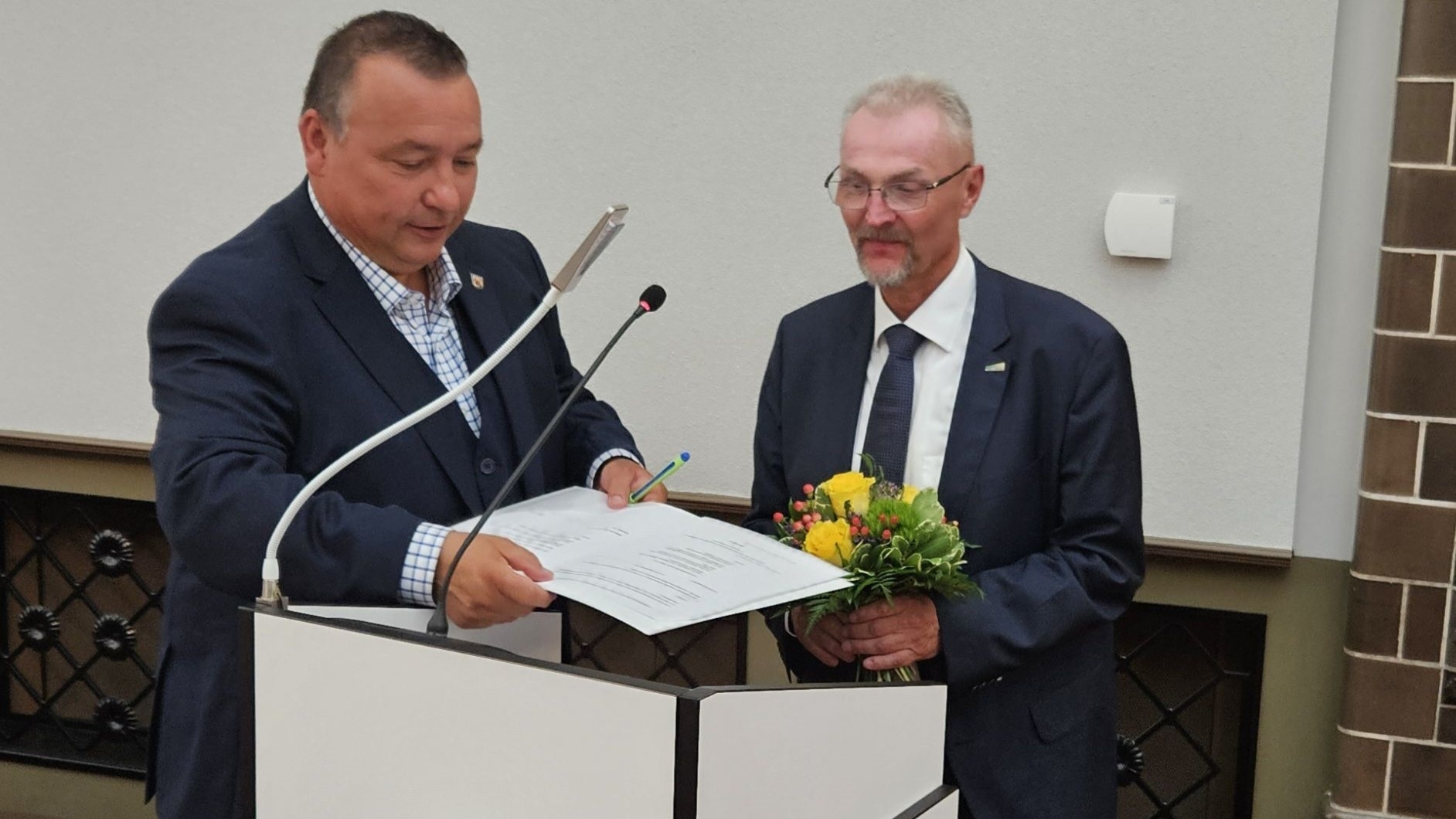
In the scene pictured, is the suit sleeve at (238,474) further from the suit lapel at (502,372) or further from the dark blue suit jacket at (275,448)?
the suit lapel at (502,372)

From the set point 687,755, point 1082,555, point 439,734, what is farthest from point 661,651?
point 687,755

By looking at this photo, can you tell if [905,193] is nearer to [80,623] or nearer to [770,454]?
[770,454]

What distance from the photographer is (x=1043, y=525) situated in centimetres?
220

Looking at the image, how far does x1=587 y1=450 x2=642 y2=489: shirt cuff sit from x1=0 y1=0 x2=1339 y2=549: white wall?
1149 millimetres

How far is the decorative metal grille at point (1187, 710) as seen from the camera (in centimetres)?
330

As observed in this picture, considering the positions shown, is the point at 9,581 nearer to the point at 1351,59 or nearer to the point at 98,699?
the point at 98,699

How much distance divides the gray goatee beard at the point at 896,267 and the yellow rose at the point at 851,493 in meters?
0.41

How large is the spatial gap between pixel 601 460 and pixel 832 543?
568mm

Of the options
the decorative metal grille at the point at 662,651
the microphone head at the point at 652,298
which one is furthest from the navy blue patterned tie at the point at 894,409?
the decorative metal grille at the point at 662,651

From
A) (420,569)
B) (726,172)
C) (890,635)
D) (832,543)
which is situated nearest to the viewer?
(420,569)

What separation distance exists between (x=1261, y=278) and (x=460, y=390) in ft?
6.71

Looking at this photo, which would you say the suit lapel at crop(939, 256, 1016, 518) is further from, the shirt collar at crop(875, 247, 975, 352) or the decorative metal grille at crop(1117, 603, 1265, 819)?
the decorative metal grille at crop(1117, 603, 1265, 819)

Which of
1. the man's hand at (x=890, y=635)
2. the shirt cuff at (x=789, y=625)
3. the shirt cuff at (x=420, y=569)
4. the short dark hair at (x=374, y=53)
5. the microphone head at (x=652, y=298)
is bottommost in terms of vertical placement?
the shirt cuff at (x=789, y=625)

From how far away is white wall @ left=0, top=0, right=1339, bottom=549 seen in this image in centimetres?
304
